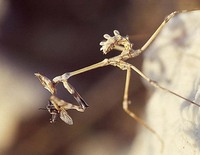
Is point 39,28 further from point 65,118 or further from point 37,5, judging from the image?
point 65,118

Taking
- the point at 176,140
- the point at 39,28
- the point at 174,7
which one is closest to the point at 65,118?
the point at 176,140

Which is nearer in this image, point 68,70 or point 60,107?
point 60,107

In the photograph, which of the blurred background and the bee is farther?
the blurred background

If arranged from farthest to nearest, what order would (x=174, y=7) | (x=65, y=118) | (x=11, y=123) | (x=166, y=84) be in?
(x=174, y=7) → (x=11, y=123) → (x=166, y=84) → (x=65, y=118)

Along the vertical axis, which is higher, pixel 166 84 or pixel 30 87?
pixel 30 87

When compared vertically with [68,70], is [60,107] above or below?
above

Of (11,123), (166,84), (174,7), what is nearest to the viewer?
(166,84)

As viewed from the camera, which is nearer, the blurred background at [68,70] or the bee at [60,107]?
the bee at [60,107]

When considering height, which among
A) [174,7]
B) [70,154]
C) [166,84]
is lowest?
[70,154]
